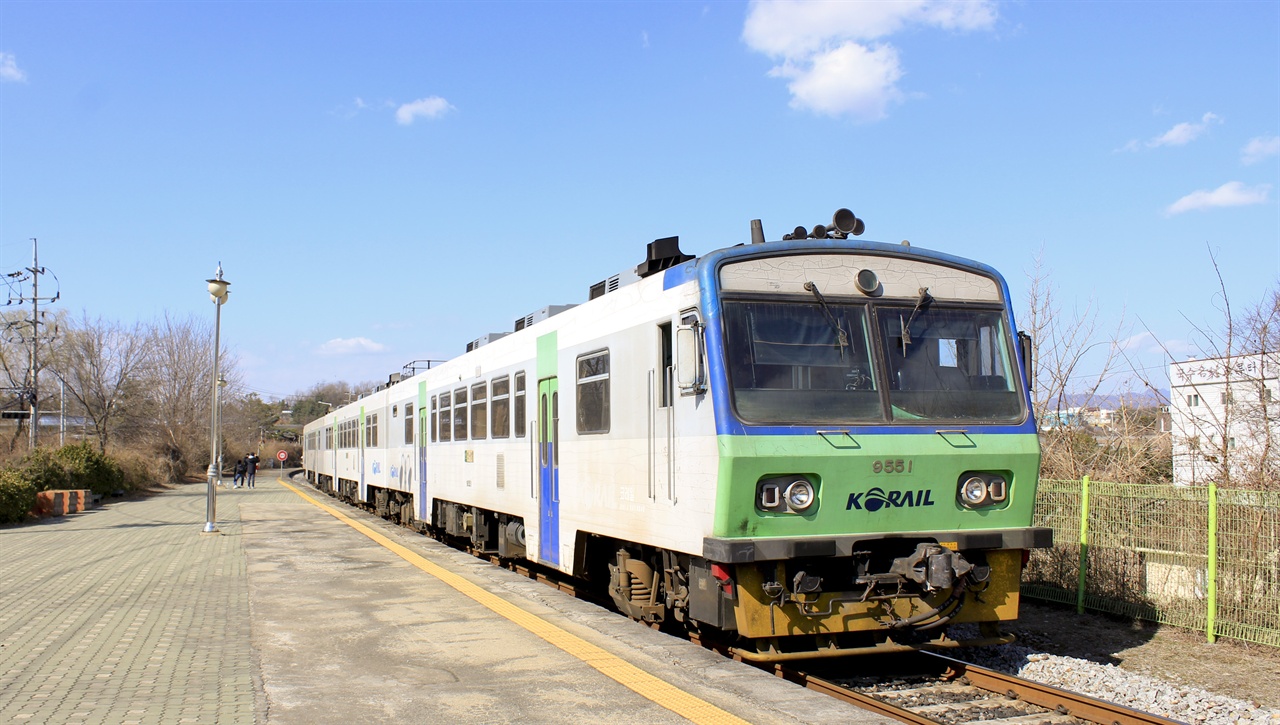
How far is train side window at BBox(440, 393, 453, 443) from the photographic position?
607 inches

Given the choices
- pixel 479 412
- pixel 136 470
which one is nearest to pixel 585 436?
pixel 479 412

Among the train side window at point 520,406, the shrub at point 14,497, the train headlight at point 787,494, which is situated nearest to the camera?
the train headlight at point 787,494

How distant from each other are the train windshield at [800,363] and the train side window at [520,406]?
497cm

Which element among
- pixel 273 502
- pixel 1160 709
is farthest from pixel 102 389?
pixel 1160 709

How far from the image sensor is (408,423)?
62.2 feet

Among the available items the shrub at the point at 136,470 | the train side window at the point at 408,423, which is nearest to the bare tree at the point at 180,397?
the shrub at the point at 136,470

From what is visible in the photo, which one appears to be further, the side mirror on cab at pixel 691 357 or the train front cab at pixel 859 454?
the side mirror on cab at pixel 691 357

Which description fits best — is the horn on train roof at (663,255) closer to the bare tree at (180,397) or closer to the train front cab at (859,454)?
the train front cab at (859,454)

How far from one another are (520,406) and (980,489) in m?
5.71

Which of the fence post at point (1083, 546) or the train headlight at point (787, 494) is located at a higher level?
the train headlight at point (787, 494)

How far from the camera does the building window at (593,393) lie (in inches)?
340

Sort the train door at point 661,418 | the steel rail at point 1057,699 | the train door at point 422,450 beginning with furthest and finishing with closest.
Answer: the train door at point 422,450 < the train door at point 661,418 < the steel rail at point 1057,699

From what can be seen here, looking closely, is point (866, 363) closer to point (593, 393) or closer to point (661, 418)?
point (661, 418)

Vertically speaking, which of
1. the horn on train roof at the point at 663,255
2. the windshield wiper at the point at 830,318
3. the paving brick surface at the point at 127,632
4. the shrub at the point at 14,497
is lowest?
the paving brick surface at the point at 127,632
